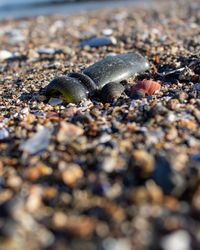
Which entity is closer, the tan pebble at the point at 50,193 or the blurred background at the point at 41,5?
→ the tan pebble at the point at 50,193

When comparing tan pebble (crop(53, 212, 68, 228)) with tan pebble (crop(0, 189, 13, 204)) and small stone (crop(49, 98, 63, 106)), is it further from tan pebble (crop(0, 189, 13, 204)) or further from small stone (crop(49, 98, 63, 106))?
small stone (crop(49, 98, 63, 106))

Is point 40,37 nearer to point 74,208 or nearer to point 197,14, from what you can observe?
point 197,14

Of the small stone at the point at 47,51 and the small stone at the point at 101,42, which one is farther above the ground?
the small stone at the point at 101,42

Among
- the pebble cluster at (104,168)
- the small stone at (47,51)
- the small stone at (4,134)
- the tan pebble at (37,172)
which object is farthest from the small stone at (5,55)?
the tan pebble at (37,172)

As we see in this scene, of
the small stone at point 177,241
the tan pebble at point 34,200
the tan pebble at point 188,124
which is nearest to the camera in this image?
the small stone at point 177,241

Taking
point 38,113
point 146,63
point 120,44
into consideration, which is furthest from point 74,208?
point 120,44

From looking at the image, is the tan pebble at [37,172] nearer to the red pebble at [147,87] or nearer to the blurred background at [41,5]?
the red pebble at [147,87]

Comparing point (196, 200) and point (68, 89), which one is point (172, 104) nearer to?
point (68, 89)

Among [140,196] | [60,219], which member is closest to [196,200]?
[140,196]
